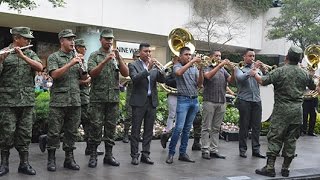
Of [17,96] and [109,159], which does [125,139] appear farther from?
[17,96]

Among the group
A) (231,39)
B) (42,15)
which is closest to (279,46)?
(231,39)

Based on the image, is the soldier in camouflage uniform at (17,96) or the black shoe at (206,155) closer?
the soldier in camouflage uniform at (17,96)

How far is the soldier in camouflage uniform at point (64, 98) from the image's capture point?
7008 millimetres

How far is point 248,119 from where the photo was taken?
9.23 metres

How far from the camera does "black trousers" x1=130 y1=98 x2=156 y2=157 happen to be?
7.86 metres

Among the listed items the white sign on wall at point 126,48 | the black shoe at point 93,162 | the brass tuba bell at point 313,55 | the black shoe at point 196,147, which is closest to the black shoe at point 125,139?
the black shoe at point 196,147

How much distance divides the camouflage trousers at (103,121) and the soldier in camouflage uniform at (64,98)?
306 mm

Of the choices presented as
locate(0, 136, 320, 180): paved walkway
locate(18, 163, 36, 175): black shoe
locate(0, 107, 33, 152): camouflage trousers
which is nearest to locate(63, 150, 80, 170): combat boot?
locate(0, 136, 320, 180): paved walkway

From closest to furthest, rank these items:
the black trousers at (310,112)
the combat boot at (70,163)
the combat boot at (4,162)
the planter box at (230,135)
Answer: the combat boot at (4,162), the combat boot at (70,163), the planter box at (230,135), the black trousers at (310,112)

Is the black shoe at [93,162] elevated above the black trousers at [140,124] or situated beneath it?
situated beneath

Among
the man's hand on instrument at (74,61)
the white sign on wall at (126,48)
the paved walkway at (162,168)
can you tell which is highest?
the white sign on wall at (126,48)

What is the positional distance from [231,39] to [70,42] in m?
22.9

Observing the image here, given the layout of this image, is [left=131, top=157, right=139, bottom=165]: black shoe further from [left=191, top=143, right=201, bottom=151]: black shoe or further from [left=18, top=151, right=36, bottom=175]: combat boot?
[left=191, top=143, right=201, bottom=151]: black shoe

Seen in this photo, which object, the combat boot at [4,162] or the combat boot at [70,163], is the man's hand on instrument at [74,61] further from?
the combat boot at [4,162]
